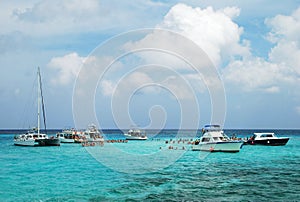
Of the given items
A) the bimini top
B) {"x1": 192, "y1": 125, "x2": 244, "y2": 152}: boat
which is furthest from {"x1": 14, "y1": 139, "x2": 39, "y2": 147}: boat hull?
{"x1": 192, "y1": 125, "x2": 244, "y2": 152}: boat

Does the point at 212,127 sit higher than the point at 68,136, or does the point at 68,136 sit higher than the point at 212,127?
the point at 212,127

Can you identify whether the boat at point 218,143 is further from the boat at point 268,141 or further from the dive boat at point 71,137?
the dive boat at point 71,137

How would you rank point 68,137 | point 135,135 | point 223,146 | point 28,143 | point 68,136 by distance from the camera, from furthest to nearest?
1. point 135,135
2. point 68,136
3. point 68,137
4. point 28,143
5. point 223,146

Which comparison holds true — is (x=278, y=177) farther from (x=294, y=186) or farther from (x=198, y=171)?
(x=198, y=171)

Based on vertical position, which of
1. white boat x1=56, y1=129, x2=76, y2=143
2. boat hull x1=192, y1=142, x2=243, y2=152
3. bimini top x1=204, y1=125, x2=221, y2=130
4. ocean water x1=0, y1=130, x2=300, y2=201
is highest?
bimini top x1=204, y1=125, x2=221, y2=130

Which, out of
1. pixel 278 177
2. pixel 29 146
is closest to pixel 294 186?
pixel 278 177

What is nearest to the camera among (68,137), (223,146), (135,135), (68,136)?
(223,146)

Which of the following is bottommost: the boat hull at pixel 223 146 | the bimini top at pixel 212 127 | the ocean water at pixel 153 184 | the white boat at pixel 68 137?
the ocean water at pixel 153 184

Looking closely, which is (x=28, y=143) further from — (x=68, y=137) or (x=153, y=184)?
(x=153, y=184)

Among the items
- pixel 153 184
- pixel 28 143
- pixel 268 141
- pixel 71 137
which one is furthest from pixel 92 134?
pixel 153 184

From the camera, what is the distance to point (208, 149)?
50.6 metres

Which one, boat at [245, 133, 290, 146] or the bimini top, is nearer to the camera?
the bimini top

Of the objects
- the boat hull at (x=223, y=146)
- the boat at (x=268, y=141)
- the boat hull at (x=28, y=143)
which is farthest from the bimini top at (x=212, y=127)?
the boat hull at (x=28, y=143)

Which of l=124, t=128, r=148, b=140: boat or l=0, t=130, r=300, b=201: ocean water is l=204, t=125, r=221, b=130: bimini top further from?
l=124, t=128, r=148, b=140: boat
